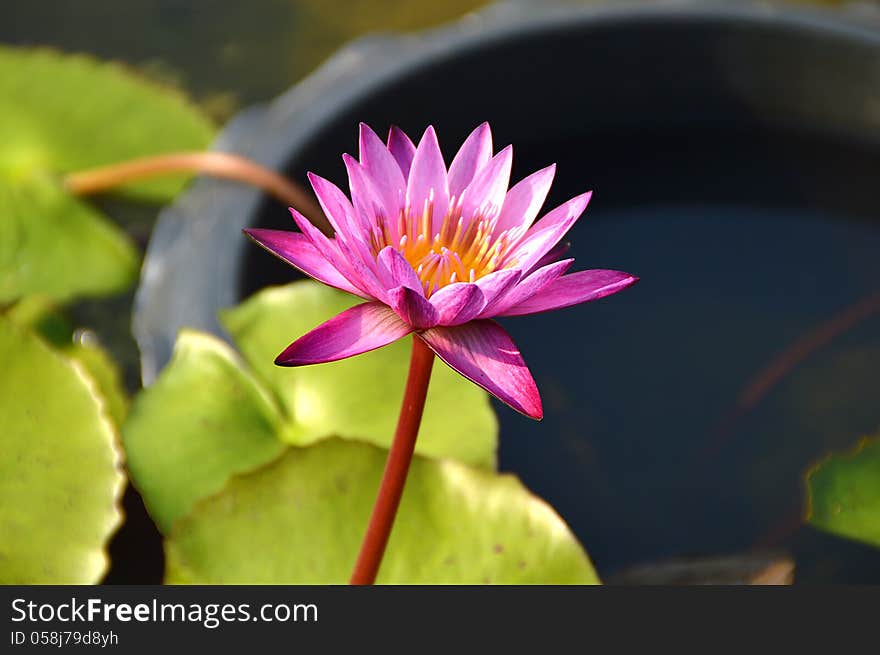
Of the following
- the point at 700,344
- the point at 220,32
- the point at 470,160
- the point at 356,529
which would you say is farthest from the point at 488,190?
the point at 220,32

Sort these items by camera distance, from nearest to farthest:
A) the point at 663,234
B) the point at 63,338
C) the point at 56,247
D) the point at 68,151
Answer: the point at 63,338, the point at 56,247, the point at 68,151, the point at 663,234

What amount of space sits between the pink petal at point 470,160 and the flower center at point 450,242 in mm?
11

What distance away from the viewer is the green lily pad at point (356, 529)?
0.61 m

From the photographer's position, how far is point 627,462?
107 centimetres

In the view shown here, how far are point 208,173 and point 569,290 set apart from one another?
605 millimetres

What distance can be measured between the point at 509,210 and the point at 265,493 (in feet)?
0.86

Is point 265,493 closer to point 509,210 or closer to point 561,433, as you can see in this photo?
point 509,210

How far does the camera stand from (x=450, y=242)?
482mm

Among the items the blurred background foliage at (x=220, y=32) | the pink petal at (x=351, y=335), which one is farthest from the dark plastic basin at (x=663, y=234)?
the blurred background foliage at (x=220, y=32)

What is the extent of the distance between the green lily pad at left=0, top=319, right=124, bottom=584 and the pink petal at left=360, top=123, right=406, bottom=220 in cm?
27

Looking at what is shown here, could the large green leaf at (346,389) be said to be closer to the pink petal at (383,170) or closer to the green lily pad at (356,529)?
the green lily pad at (356,529)

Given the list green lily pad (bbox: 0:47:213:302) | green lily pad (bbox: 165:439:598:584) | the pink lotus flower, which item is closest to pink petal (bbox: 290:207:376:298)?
the pink lotus flower

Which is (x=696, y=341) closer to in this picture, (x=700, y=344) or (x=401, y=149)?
(x=700, y=344)

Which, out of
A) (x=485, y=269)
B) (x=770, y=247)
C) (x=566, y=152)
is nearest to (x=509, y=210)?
(x=485, y=269)
